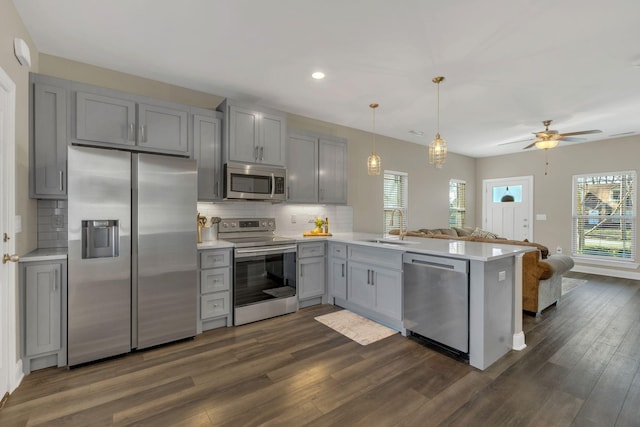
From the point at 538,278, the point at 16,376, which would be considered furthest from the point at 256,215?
the point at 538,278

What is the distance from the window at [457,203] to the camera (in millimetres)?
7387

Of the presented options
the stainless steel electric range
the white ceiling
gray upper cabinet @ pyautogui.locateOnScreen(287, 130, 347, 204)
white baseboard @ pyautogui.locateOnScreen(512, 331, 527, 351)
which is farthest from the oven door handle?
white baseboard @ pyautogui.locateOnScreen(512, 331, 527, 351)

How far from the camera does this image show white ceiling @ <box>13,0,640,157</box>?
2.19 m

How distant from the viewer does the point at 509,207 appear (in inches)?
289

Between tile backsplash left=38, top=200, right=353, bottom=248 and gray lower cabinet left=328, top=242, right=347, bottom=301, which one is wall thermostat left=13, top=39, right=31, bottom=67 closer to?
tile backsplash left=38, top=200, right=353, bottom=248

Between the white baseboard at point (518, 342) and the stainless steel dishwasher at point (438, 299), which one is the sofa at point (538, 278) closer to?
the white baseboard at point (518, 342)

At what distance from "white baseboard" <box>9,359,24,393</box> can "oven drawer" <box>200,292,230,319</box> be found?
1.34 m

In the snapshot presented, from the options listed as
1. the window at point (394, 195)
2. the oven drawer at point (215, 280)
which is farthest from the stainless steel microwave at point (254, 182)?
the window at point (394, 195)

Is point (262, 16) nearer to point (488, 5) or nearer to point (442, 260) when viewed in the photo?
point (488, 5)

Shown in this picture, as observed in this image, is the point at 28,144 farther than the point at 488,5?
Yes

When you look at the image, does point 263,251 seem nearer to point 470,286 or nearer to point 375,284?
point 375,284

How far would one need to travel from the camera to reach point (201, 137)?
11.0 ft

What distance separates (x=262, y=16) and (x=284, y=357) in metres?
2.81

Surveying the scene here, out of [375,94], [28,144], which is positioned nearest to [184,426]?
[28,144]
